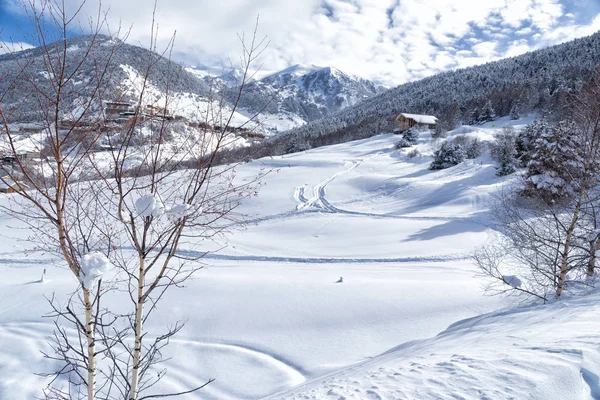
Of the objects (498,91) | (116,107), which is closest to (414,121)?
(498,91)

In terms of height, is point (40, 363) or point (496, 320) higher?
point (496, 320)

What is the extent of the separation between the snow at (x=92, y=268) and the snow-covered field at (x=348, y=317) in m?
2.36

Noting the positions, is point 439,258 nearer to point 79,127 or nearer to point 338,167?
point 79,127

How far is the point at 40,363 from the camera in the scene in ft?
19.2

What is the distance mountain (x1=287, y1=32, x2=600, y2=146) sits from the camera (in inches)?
2233

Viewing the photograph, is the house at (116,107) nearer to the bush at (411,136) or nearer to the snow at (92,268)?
the snow at (92,268)

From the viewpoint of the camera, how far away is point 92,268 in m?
2.29

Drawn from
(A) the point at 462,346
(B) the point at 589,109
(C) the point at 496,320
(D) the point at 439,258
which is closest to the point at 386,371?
(A) the point at 462,346

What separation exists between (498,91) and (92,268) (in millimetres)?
80946

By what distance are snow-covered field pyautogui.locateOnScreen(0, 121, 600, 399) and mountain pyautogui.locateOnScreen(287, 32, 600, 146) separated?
42.8m

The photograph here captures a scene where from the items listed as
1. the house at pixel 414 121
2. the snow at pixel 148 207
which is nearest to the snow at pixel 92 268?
the snow at pixel 148 207

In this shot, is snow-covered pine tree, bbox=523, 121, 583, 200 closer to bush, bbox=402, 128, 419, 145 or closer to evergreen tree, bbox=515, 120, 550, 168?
evergreen tree, bbox=515, 120, 550, 168

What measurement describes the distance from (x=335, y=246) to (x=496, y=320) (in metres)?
9.51

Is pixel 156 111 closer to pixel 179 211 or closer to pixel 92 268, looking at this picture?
pixel 179 211
